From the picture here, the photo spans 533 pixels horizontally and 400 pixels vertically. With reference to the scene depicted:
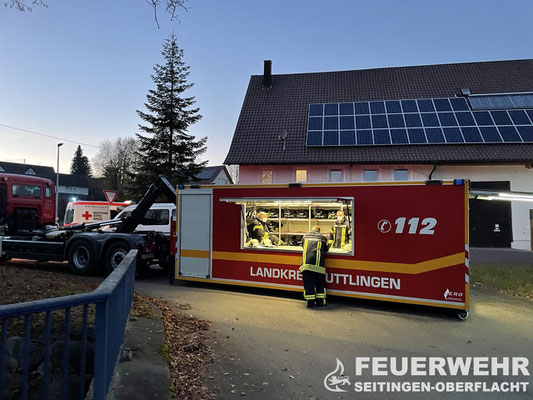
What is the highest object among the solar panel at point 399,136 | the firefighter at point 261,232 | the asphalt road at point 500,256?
the solar panel at point 399,136

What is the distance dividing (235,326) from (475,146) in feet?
54.8

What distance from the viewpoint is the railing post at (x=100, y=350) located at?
8.66ft

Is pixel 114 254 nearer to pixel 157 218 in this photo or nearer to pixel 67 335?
pixel 157 218

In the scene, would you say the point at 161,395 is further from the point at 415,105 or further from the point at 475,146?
the point at 415,105

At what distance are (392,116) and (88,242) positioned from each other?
15988mm

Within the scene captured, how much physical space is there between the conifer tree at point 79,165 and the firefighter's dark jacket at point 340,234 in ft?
304

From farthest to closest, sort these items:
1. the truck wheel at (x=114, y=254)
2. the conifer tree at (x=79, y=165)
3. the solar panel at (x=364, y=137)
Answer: the conifer tree at (x=79, y=165) < the solar panel at (x=364, y=137) < the truck wheel at (x=114, y=254)

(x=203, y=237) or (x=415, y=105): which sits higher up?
(x=415, y=105)

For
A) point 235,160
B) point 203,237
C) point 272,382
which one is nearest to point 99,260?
point 203,237

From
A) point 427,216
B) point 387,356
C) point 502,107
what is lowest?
point 387,356

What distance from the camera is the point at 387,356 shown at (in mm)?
5039

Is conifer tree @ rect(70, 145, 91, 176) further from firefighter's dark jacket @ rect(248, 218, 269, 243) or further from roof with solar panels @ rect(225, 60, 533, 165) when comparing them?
firefighter's dark jacket @ rect(248, 218, 269, 243)

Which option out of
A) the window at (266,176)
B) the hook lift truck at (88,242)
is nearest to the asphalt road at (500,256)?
the window at (266,176)

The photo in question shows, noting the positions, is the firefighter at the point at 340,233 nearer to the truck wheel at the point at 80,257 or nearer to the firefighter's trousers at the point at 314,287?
the firefighter's trousers at the point at 314,287
